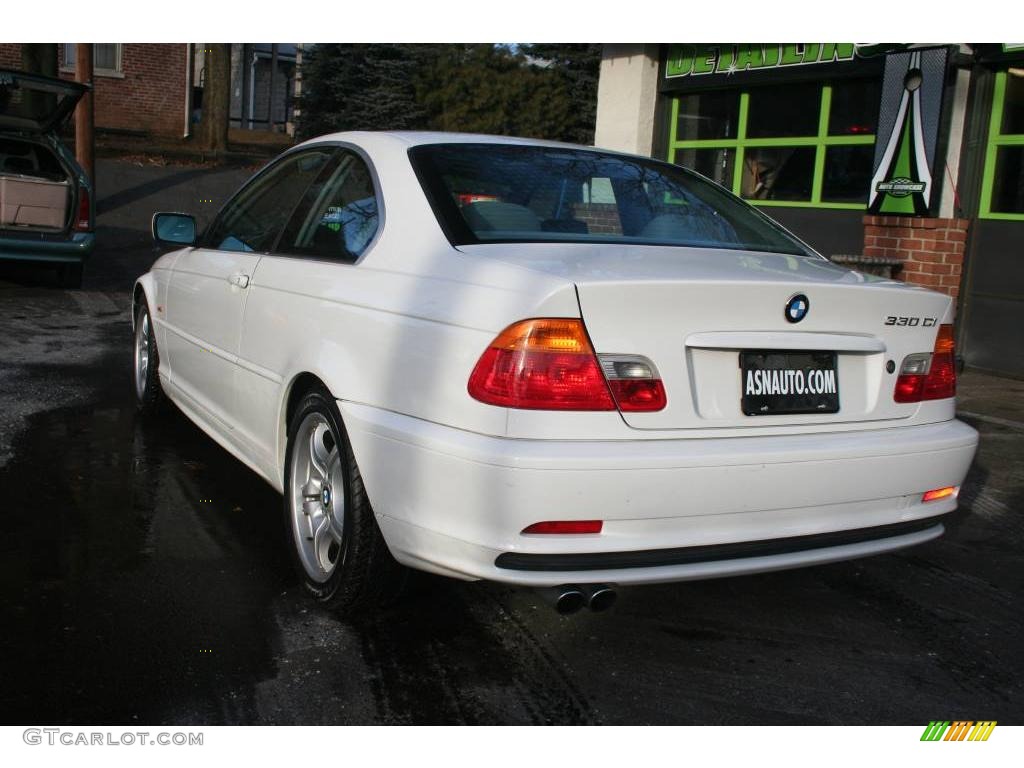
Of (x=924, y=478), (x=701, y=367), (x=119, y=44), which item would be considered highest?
(x=119, y=44)

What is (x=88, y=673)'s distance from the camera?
3.08m

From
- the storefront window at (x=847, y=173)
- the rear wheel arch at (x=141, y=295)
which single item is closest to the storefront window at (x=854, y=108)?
the storefront window at (x=847, y=173)

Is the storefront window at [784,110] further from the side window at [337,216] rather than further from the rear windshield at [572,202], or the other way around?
the side window at [337,216]

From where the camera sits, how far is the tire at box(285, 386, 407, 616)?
3322 millimetres

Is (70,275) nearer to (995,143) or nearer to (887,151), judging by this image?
(887,151)

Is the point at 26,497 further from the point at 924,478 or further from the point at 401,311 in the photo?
the point at 924,478

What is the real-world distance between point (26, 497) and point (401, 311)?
2.41 meters

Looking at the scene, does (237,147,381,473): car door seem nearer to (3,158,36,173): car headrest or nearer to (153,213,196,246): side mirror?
(153,213,196,246): side mirror

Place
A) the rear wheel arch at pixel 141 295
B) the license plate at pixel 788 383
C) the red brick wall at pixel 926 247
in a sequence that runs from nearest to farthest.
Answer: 1. the license plate at pixel 788 383
2. the rear wheel arch at pixel 141 295
3. the red brick wall at pixel 926 247

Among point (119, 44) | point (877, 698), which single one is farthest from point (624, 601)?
point (119, 44)

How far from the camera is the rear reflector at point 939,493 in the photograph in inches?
135

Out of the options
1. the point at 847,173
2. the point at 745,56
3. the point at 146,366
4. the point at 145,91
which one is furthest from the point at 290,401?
the point at 145,91

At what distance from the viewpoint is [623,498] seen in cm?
288
